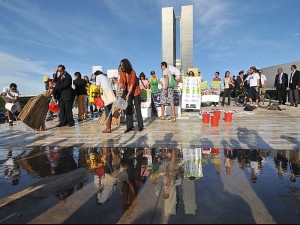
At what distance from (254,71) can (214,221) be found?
11762mm

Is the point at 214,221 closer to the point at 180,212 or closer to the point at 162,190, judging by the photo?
the point at 180,212

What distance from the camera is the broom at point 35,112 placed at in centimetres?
725

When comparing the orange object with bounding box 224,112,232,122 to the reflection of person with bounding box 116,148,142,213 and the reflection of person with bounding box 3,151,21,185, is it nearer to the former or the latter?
the reflection of person with bounding box 116,148,142,213

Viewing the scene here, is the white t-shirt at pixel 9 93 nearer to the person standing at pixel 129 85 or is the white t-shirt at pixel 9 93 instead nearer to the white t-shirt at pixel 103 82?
the white t-shirt at pixel 103 82

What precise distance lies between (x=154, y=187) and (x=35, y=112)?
581 cm

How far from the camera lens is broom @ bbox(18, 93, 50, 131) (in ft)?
23.8

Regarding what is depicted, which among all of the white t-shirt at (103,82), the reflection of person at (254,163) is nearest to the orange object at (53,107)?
the white t-shirt at (103,82)

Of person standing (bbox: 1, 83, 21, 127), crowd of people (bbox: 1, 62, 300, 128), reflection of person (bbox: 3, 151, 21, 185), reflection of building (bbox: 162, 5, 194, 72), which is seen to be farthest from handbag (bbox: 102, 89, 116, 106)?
reflection of building (bbox: 162, 5, 194, 72)

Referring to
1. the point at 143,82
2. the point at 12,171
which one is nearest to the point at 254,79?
the point at 143,82

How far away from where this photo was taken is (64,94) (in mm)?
8352

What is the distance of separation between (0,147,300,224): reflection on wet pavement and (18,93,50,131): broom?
2793 millimetres

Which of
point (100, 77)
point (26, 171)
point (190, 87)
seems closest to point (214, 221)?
point (26, 171)

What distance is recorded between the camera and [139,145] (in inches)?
205

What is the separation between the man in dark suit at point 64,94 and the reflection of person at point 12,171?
12.8ft
